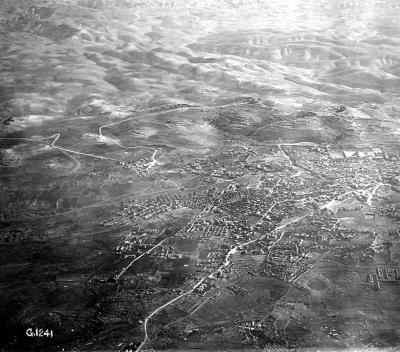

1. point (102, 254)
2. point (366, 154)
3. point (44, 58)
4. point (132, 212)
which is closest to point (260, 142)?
point (366, 154)

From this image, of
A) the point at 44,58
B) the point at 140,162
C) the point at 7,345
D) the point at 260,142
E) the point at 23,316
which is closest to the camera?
the point at 7,345

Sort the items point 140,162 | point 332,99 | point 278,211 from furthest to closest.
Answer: point 332,99, point 140,162, point 278,211

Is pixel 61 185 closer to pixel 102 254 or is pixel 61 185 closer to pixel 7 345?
pixel 102 254

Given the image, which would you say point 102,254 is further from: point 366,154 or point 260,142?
point 366,154

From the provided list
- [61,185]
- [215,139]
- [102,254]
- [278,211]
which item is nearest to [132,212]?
[102,254]

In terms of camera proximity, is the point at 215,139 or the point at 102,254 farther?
the point at 215,139

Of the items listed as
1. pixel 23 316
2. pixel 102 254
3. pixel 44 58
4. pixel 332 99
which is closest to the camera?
pixel 23 316
